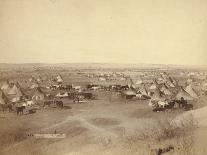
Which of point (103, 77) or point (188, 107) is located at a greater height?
point (103, 77)

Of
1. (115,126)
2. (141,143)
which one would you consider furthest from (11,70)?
(141,143)

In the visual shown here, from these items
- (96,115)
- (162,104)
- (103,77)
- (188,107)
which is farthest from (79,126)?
(188,107)

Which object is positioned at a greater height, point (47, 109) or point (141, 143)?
point (47, 109)

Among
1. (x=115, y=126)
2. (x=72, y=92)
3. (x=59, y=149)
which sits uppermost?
(x=72, y=92)

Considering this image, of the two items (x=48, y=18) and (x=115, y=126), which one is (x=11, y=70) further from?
(x=115, y=126)

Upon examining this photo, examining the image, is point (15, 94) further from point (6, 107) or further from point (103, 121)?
point (103, 121)

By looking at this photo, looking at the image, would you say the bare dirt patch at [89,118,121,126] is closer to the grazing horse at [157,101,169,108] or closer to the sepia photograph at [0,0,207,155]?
the sepia photograph at [0,0,207,155]

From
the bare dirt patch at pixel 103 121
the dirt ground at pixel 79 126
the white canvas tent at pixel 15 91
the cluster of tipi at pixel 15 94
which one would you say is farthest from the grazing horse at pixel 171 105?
the white canvas tent at pixel 15 91

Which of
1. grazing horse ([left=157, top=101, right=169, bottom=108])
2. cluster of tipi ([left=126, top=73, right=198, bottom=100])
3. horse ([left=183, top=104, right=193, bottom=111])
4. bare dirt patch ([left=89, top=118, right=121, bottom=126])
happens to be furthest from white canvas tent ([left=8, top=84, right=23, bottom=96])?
horse ([left=183, top=104, right=193, bottom=111])
